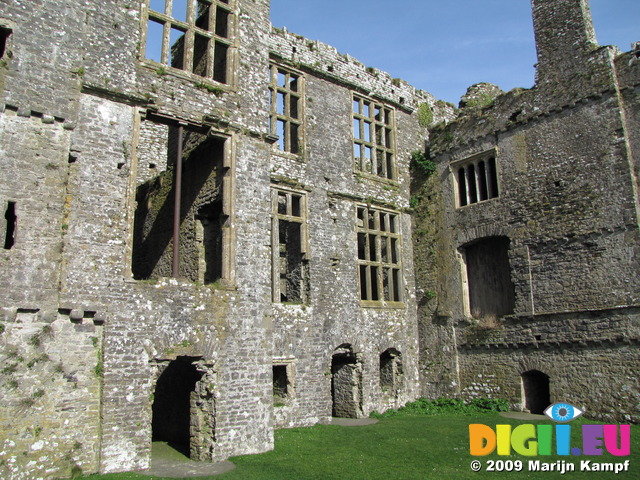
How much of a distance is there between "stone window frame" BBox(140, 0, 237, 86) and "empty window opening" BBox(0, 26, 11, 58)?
2515 mm

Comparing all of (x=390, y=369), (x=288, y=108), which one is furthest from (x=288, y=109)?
(x=390, y=369)

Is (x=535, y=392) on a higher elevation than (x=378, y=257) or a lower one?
lower

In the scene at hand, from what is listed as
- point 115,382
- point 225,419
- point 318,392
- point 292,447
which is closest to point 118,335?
point 115,382

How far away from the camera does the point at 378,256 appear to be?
18609mm

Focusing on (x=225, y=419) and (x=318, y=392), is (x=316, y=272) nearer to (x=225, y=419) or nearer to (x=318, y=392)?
(x=318, y=392)

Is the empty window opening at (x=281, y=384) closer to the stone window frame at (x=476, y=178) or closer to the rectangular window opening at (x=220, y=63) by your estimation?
the rectangular window opening at (x=220, y=63)

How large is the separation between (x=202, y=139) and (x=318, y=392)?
7.66 meters

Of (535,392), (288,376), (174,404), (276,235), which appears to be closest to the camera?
(174,404)

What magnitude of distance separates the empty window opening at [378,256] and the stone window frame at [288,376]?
12.7 ft

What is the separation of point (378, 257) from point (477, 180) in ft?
14.0

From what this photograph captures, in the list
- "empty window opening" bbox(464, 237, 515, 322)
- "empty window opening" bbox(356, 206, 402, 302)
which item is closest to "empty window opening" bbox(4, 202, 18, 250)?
"empty window opening" bbox(356, 206, 402, 302)

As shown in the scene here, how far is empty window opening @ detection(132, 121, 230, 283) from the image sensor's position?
511 inches

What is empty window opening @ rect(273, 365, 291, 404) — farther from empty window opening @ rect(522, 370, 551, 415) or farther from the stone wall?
empty window opening @ rect(522, 370, 551, 415)

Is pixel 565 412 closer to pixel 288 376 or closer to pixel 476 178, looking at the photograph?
pixel 288 376
